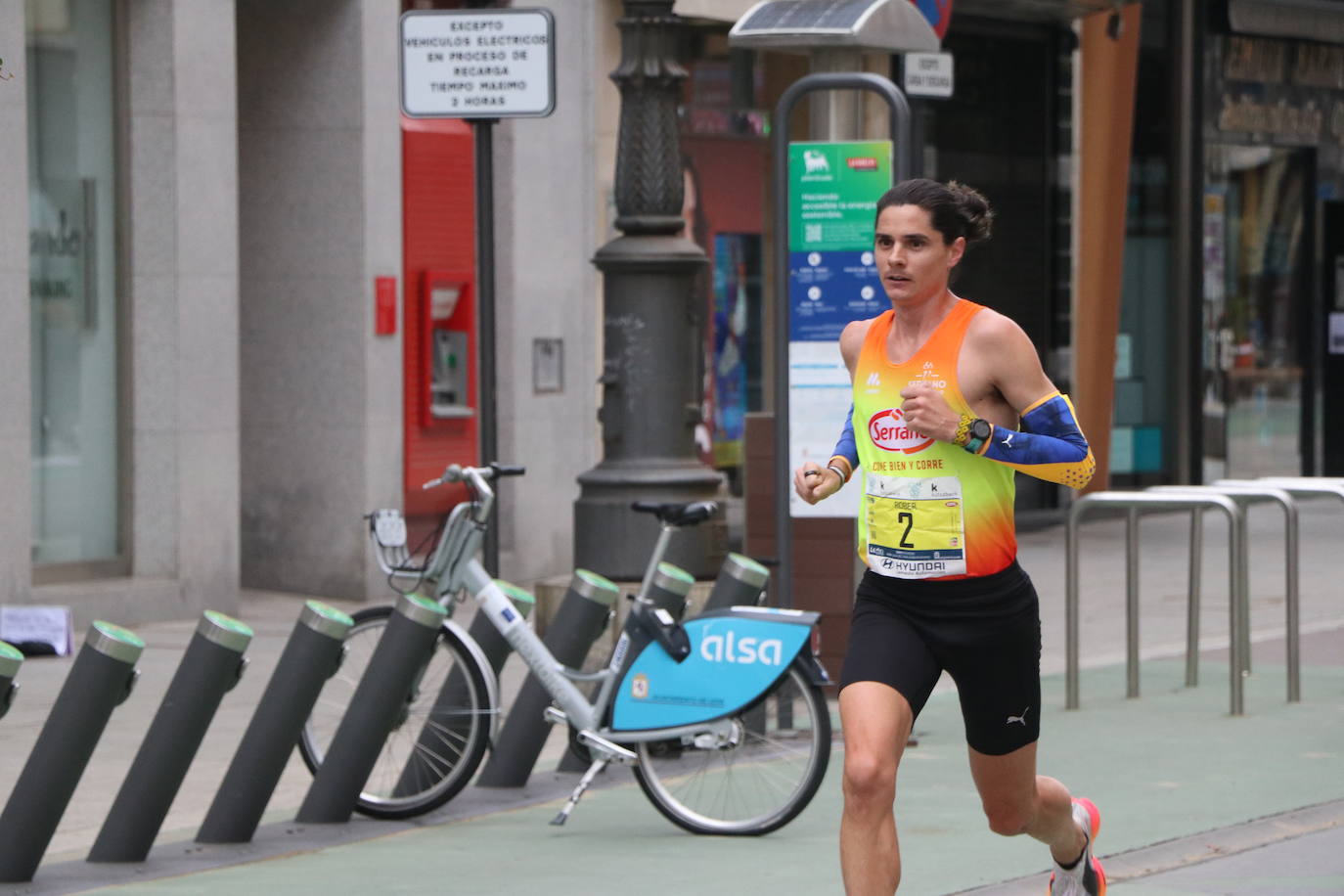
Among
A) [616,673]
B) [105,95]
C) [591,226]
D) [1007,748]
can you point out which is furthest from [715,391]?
[1007,748]

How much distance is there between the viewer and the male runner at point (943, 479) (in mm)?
5133

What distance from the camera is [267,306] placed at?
13953 millimetres

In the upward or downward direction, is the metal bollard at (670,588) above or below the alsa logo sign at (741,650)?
above

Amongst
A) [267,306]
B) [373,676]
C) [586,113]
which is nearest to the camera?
[373,676]

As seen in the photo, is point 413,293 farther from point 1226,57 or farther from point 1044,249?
point 1226,57

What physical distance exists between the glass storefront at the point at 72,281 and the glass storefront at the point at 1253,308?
1173 cm

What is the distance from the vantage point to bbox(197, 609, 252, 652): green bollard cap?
6.75 m

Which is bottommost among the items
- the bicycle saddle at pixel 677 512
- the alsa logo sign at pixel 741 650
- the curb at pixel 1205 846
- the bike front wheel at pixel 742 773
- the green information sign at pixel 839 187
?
the curb at pixel 1205 846

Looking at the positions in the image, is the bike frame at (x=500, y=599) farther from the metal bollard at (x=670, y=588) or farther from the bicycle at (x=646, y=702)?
the metal bollard at (x=670, y=588)

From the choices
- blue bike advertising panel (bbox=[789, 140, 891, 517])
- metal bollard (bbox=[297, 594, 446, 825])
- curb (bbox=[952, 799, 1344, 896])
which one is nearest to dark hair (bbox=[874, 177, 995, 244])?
curb (bbox=[952, 799, 1344, 896])

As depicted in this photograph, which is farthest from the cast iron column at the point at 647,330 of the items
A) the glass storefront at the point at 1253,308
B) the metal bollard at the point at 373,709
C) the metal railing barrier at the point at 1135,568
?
the glass storefront at the point at 1253,308

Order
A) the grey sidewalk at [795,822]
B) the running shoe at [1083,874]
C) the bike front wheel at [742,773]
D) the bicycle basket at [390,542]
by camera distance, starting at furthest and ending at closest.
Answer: the bicycle basket at [390,542], the bike front wheel at [742,773], the grey sidewalk at [795,822], the running shoe at [1083,874]

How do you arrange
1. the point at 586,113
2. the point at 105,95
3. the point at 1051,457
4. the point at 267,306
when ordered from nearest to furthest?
the point at 1051,457 < the point at 105,95 < the point at 267,306 < the point at 586,113

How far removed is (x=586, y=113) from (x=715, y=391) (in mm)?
2597
